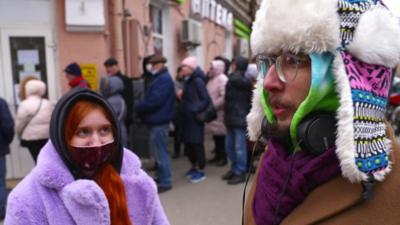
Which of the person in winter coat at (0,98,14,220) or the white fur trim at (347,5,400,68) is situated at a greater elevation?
the white fur trim at (347,5,400,68)

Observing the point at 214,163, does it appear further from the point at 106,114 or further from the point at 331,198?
the point at 331,198

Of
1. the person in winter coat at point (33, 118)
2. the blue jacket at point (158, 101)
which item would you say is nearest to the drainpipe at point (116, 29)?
the blue jacket at point (158, 101)

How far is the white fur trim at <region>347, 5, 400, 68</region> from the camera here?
1.03m

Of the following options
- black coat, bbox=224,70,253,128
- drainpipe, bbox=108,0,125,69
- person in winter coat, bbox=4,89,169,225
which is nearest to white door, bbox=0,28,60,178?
drainpipe, bbox=108,0,125,69

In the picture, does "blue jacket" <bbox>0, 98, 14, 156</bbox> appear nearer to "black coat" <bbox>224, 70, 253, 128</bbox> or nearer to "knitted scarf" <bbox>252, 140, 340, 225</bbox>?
"black coat" <bbox>224, 70, 253, 128</bbox>

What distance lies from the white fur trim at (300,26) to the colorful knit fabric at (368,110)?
0.22ft

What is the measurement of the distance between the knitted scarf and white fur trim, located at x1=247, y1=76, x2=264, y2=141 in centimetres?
8

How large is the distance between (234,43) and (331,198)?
50.3 ft

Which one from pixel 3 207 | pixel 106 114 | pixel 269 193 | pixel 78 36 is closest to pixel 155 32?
pixel 78 36

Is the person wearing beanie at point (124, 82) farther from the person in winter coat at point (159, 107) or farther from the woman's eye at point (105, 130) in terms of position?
the woman's eye at point (105, 130)

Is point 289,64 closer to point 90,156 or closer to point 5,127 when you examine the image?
point 90,156

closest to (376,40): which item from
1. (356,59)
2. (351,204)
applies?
(356,59)

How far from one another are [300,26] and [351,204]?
49 centimetres

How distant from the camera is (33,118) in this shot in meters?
4.71
